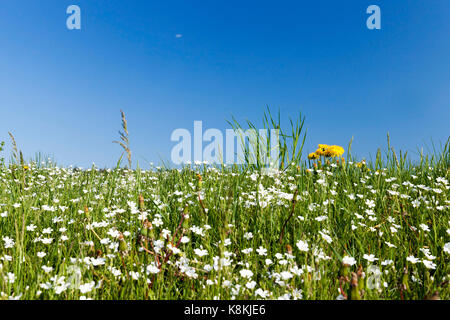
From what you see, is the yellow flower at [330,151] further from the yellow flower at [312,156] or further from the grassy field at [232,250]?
the grassy field at [232,250]

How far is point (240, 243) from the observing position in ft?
9.34

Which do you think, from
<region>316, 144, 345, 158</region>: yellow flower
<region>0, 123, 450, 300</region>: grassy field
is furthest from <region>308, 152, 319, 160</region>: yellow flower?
<region>0, 123, 450, 300</region>: grassy field

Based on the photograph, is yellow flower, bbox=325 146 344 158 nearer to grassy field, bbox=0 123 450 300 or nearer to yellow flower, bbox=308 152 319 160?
yellow flower, bbox=308 152 319 160

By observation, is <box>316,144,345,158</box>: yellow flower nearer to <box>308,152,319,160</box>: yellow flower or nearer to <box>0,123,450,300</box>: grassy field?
<box>308,152,319,160</box>: yellow flower

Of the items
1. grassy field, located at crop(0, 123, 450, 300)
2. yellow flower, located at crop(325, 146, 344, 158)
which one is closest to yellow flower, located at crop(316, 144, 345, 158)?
yellow flower, located at crop(325, 146, 344, 158)

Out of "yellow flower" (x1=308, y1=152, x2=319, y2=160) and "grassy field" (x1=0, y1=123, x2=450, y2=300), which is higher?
"yellow flower" (x1=308, y1=152, x2=319, y2=160)

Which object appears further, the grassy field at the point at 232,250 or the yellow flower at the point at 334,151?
the yellow flower at the point at 334,151

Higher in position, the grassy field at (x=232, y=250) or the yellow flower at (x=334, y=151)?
the yellow flower at (x=334, y=151)

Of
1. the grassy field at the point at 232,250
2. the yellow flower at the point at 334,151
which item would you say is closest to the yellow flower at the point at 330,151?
the yellow flower at the point at 334,151

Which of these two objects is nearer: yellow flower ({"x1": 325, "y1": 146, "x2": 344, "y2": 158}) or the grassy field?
the grassy field

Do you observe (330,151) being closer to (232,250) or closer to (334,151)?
(334,151)
